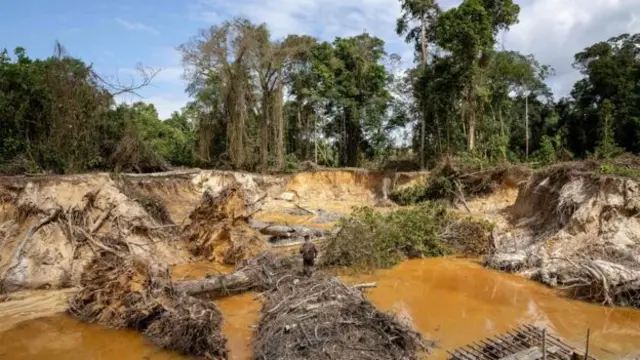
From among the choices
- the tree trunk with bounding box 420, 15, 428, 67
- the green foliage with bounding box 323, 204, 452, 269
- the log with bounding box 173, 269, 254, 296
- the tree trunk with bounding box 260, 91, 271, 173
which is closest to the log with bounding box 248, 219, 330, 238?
the green foliage with bounding box 323, 204, 452, 269

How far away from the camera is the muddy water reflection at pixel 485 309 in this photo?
8227mm

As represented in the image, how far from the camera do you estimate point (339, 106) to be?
32.8 m

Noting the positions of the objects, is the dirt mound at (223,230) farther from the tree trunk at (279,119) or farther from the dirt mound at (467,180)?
the tree trunk at (279,119)

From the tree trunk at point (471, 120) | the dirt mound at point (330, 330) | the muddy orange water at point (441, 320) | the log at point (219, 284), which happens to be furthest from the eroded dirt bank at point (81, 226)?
the tree trunk at point (471, 120)

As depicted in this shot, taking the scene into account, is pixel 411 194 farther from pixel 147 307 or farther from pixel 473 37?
pixel 147 307

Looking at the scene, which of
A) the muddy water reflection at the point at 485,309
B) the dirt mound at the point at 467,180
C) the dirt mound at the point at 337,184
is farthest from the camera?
the dirt mound at the point at 337,184

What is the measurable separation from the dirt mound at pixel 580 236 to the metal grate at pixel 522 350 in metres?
4.07

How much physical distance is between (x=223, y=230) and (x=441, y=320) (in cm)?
683

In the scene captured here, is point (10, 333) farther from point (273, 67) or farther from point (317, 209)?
point (273, 67)

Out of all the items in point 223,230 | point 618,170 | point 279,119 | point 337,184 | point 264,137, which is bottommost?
point 223,230

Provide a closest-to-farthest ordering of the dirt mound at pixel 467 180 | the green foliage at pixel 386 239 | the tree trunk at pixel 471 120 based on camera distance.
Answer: the green foliage at pixel 386 239 → the dirt mound at pixel 467 180 → the tree trunk at pixel 471 120

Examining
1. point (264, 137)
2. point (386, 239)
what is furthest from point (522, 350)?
point (264, 137)

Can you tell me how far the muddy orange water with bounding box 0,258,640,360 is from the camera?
764 cm

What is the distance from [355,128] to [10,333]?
28.2 meters
